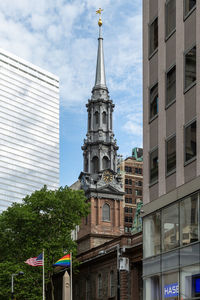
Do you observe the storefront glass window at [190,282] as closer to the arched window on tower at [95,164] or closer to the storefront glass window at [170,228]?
the storefront glass window at [170,228]

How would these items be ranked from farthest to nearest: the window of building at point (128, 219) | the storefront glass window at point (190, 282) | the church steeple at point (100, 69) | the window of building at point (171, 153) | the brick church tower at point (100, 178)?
the window of building at point (128, 219), the church steeple at point (100, 69), the brick church tower at point (100, 178), the window of building at point (171, 153), the storefront glass window at point (190, 282)

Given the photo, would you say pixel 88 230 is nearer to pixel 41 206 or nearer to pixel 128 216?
pixel 41 206

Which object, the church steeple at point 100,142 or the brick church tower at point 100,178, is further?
the church steeple at point 100,142

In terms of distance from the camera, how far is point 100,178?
106562 millimetres

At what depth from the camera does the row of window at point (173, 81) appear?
28875 mm

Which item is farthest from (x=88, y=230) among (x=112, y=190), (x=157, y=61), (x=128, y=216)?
(x=157, y=61)

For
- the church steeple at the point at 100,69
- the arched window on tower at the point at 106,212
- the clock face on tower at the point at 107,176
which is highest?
the church steeple at the point at 100,69

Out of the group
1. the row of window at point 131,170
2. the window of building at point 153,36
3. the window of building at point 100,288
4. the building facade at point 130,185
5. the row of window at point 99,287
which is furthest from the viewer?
the row of window at point 131,170

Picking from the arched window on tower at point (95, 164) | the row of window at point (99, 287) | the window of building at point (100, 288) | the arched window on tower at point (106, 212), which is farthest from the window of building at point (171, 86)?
the arched window on tower at point (95, 164)

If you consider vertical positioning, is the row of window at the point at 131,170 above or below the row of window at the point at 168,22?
above

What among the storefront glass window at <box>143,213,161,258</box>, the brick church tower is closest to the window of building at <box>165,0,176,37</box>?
the storefront glass window at <box>143,213,161,258</box>

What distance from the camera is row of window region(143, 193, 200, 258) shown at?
27469 millimetres

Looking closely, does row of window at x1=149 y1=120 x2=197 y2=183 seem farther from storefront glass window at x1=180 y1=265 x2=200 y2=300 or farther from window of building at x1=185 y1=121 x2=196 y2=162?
storefront glass window at x1=180 y1=265 x2=200 y2=300

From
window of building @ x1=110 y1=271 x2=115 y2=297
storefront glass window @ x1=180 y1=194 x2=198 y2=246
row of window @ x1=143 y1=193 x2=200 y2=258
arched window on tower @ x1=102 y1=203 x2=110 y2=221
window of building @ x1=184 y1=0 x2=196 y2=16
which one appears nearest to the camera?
storefront glass window @ x1=180 y1=194 x2=198 y2=246
